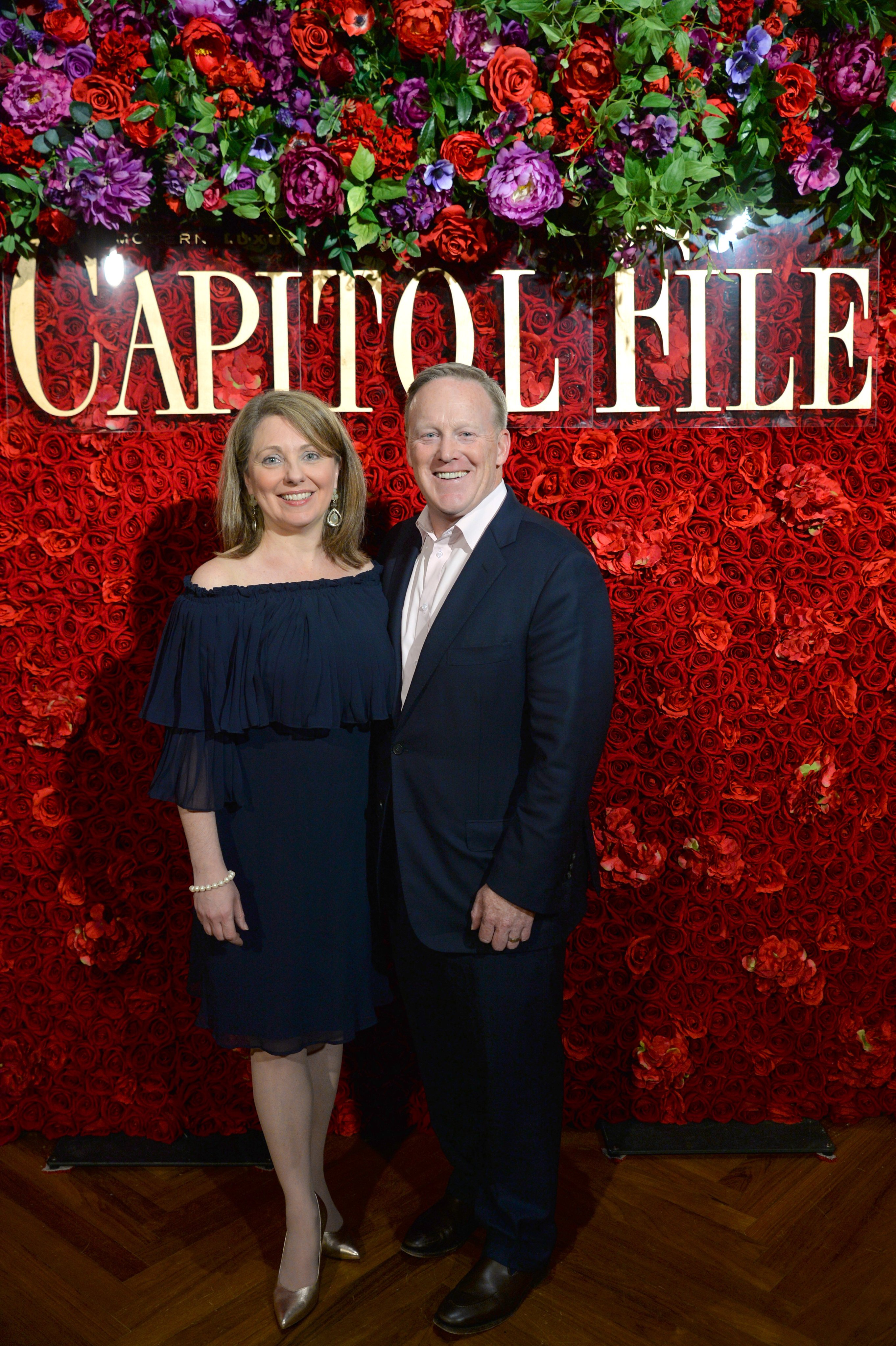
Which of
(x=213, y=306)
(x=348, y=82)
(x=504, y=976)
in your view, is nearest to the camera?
(x=504, y=976)

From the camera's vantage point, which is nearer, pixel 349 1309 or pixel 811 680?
pixel 349 1309

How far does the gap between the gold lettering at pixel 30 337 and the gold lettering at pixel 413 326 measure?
29.1 inches

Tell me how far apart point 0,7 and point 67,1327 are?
9.49 feet

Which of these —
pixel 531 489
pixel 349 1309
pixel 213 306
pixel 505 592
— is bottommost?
pixel 349 1309

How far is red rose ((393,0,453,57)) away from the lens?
6.76 feet

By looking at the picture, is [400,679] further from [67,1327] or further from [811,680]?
[67,1327]

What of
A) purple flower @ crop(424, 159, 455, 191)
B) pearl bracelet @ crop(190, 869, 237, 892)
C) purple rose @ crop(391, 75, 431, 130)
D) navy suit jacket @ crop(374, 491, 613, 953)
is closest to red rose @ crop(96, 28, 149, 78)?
purple rose @ crop(391, 75, 431, 130)

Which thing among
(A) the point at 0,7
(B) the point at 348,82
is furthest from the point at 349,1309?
(A) the point at 0,7

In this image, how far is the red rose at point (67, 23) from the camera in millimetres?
2113

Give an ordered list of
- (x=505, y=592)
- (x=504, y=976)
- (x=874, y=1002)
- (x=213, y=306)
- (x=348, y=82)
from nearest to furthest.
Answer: (x=505, y=592)
(x=504, y=976)
(x=348, y=82)
(x=213, y=306)
(x=874, y=1002)

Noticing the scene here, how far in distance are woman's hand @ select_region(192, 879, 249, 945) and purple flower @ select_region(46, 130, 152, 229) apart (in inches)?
60.0

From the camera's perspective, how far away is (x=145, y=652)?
2.45 metres

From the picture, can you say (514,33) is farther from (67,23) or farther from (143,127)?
(67,23)

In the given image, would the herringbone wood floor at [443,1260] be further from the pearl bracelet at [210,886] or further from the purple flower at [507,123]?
the purple flower at [507,123]
